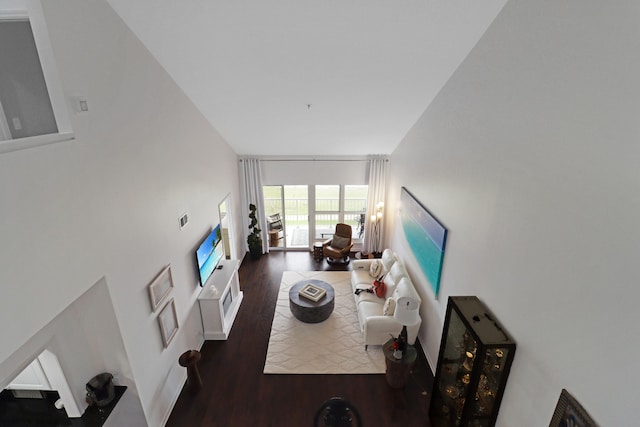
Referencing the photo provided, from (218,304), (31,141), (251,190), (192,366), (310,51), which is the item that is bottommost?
(192,366)

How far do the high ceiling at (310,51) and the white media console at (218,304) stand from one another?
272 centimetres

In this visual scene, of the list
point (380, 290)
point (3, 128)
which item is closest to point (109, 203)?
point (3, 128)

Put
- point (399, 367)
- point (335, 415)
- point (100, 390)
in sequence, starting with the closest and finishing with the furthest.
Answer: point (335, 415), point (100, 390), point (399, 367)

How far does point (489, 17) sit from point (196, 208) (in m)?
4.27

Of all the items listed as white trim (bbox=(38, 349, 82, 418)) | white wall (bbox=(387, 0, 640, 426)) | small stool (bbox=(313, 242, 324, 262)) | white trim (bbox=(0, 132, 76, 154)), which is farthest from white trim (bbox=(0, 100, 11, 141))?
small stool (bbox=(313, 242, 324, 262))

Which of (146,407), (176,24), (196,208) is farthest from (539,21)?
(146,407)

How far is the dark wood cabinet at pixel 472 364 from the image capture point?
8.44 ft

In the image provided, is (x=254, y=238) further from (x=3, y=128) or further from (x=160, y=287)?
(x=3, y=128)

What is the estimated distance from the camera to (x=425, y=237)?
15.1ft

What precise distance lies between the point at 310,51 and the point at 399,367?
395cm

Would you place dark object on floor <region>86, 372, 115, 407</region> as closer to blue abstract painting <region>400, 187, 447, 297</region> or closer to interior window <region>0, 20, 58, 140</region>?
interior window <region>0, 20, 58, 140</region>

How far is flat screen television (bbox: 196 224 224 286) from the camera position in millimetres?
4617

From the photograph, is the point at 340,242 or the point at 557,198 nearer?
the point at 557,198

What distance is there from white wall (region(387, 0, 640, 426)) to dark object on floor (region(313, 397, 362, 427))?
1.37 m
